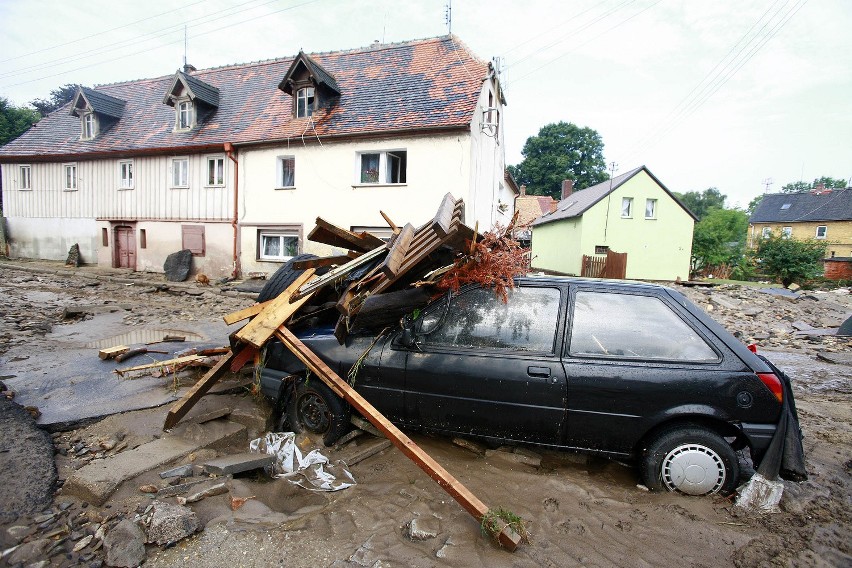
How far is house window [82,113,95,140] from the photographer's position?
19.0 meters

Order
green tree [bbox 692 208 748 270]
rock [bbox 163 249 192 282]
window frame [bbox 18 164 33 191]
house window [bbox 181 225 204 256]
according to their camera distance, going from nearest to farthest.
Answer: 1. rock [bbox 163 249 192 282]
2. house window [bbox 181 225 204 256]
3. window frame [bbox 18 164 33 191]
4. green tree [bbox 692 208 748 270]

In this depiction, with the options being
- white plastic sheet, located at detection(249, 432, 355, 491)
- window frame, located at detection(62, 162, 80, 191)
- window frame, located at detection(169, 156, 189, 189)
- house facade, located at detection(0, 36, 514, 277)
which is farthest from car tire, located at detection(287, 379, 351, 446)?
window frame, located at detection(62, 162, 80, 191)

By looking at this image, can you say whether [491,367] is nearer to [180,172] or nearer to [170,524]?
[170,524]

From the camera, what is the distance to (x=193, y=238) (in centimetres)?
1681

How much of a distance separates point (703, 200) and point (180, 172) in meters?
85.9

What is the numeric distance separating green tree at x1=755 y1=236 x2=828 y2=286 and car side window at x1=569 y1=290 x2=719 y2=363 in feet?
87.8

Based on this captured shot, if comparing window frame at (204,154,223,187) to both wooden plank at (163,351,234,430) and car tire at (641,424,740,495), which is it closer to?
wooden plank at (163,351,234,430)

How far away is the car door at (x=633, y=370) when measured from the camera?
9.84 ft

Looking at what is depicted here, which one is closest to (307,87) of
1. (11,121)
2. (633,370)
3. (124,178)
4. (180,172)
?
(180,172)

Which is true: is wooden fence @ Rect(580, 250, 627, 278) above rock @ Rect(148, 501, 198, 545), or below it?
above

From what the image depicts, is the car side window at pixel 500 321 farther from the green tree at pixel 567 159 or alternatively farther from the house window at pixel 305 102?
the green tree at pixel 567 159

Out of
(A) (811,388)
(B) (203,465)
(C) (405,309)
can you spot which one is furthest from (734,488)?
(A) (811,388)

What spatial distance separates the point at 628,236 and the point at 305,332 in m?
26.1

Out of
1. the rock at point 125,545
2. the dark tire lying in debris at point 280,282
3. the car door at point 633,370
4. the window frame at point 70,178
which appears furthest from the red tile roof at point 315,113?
the rock at point 125,545
